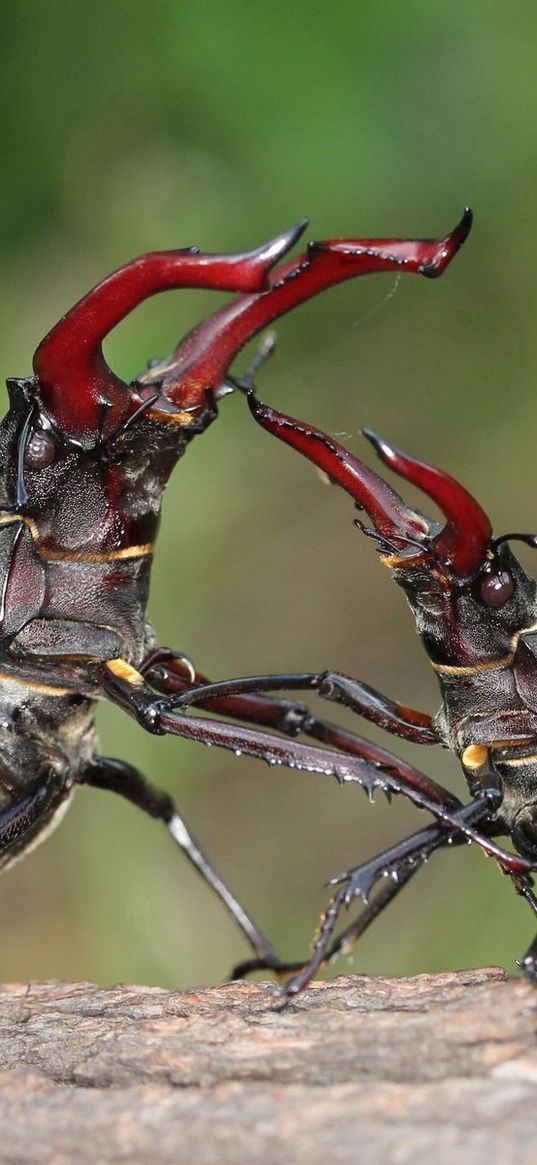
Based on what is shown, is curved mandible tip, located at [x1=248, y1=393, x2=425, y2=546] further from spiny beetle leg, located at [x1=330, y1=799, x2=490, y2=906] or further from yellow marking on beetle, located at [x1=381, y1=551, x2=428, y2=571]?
spiny beetle leg, located at [x1=330, y1=799, x2=490, y2=906]

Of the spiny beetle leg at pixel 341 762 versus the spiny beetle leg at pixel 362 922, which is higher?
the spiny beetle leg at pixel 341 762

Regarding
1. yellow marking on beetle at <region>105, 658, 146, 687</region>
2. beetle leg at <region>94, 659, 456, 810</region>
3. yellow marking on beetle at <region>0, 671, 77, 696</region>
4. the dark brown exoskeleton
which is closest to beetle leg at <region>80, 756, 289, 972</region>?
the dark brown exoskeleton

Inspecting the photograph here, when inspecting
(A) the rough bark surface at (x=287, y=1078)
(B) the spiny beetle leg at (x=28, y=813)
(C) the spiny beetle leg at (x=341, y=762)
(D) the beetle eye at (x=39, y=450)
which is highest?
(D) the beetle eye at (x=39, y=450)

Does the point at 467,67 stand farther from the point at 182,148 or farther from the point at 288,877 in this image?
the point at 288,877

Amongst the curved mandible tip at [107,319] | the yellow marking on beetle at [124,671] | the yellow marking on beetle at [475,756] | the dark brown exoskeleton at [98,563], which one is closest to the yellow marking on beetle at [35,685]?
the dark brown exoskeleton at [98,563]

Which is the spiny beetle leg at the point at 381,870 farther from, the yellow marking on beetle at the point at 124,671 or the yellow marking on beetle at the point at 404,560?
the yellow marking on beetle at the point at 124,671

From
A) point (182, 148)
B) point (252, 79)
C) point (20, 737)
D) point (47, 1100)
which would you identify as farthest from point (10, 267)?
point (47, 1100)
